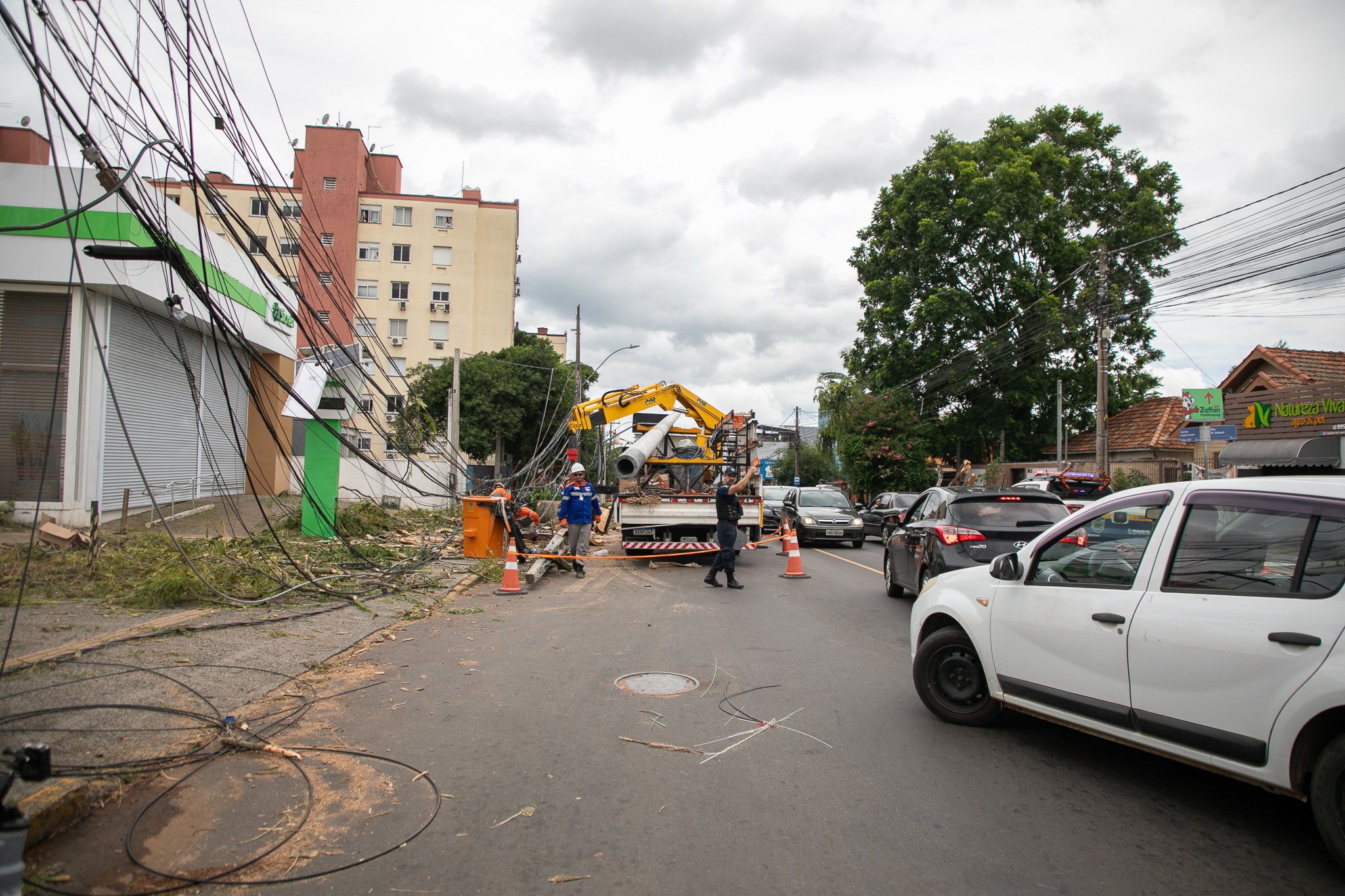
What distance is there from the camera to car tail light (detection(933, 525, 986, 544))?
28.2 feet

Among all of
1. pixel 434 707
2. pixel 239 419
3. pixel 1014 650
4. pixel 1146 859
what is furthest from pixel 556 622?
pixel 239 419

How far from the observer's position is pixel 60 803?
3.47 meters

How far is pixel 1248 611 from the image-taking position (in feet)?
11.5

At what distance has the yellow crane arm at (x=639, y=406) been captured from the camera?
1627 centimetres

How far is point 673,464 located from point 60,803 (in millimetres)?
13176

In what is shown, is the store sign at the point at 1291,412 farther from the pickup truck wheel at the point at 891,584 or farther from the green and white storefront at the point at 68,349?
the green and white storefront at the point at 68,349

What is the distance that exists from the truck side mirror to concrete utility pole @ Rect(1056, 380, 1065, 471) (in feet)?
93.9

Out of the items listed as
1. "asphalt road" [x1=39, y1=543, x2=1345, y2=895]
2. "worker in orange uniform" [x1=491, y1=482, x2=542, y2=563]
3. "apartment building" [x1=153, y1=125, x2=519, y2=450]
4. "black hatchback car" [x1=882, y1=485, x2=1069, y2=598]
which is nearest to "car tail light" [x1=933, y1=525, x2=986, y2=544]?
"black hatchback car" [x1=882, y1=485, x2=1069, y2=598]

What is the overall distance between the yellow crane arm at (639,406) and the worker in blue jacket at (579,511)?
9.05ft

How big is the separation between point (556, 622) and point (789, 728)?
441 cm

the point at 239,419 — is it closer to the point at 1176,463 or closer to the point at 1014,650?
the point at 1014,650

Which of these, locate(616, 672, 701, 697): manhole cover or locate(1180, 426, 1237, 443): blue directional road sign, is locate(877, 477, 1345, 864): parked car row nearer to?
locate(616, 672, 701, 697): manhole cover

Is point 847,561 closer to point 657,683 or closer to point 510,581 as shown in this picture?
point 510,581

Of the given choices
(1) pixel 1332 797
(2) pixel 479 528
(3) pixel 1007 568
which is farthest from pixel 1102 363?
(1) pixel 1332 797
